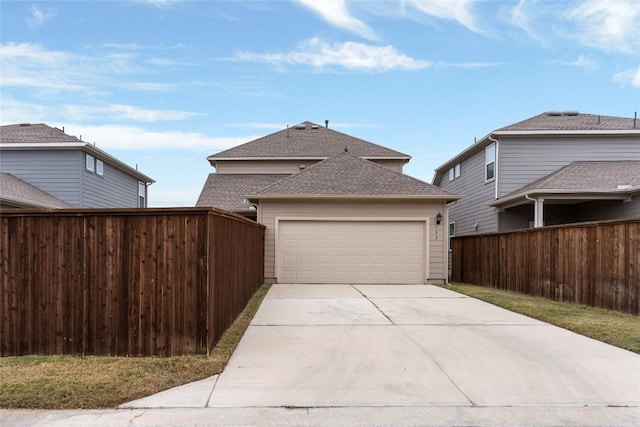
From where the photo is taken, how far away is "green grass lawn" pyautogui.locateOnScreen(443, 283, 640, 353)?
238 inches

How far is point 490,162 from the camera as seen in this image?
1698 centimetres

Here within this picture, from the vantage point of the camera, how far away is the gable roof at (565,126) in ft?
51.8

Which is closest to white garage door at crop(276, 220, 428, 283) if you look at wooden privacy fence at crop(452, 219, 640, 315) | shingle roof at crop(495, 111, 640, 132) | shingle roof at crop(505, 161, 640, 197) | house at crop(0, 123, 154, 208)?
wooden privacy fence at crop(452, 219, 640, 315)

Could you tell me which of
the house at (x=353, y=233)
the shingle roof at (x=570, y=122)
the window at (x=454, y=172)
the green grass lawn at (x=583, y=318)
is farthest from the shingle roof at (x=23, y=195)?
the window at (x=454, y=172)

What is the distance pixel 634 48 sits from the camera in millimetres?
11750

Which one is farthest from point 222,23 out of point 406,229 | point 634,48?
point 634,48

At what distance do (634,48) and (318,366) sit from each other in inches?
503

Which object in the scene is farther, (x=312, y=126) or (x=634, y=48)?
(x=312, y=126)

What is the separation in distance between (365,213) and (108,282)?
9.06 metres

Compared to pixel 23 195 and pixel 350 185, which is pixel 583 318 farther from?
pixel 23 195

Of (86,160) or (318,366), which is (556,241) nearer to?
(318,366)

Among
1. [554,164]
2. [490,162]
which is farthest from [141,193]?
[554,164]

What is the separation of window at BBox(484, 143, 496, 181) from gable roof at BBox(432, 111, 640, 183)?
0.23m

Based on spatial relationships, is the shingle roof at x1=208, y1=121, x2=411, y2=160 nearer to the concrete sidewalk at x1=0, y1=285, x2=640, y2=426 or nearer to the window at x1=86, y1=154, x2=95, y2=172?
the window at x1=86, y1=154, x2=95, y2=172
